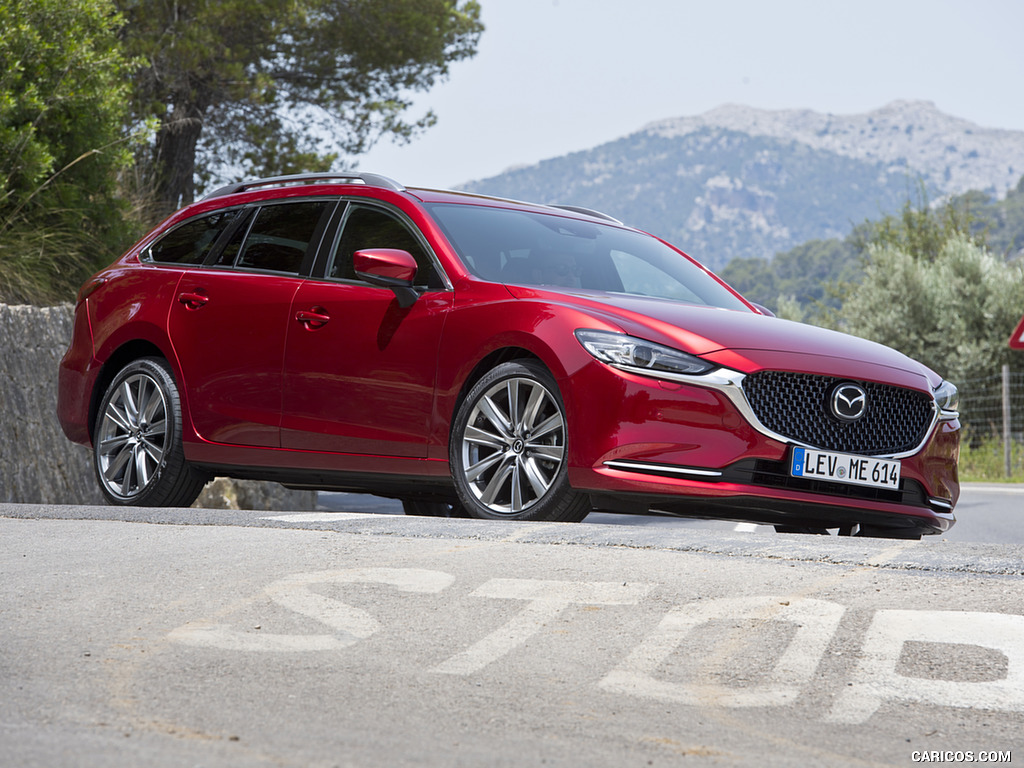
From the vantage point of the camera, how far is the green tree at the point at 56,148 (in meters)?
12.2

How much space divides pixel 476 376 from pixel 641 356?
3.01 ft

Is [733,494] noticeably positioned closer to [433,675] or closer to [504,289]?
[504,289]

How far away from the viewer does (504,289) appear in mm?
6355

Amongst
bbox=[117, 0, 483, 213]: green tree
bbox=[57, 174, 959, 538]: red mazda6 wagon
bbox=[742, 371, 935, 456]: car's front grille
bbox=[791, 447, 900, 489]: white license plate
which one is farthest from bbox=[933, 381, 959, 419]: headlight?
bbox=[117, 0, 483, 213]: green tree

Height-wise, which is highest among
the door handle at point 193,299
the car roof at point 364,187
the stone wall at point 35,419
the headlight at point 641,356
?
the car roof at point 364,187

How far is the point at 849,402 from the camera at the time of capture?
594 cm

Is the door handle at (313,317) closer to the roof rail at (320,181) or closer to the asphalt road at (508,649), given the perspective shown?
the roof rail at (320,181)

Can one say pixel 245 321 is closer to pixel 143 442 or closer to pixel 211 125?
pixel 143 442

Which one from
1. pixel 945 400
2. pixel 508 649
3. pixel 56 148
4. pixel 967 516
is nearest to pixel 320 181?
pixel 945 400

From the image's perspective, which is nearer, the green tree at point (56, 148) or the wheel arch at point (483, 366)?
the wheel arch at point (483, 366)

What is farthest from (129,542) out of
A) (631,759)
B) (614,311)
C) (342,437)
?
(631,759)

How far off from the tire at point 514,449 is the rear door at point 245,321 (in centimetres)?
128

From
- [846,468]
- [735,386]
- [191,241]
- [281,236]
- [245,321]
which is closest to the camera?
[735,386]

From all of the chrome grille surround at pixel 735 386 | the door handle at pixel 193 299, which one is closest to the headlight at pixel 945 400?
the chrome grille surround at pixel 735 386
